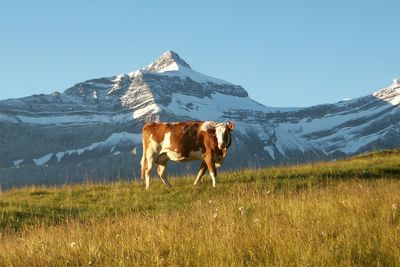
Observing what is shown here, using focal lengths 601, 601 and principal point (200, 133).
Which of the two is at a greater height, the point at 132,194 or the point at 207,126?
the point at 207,126

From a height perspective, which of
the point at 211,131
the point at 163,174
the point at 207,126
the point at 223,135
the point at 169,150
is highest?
the point at 207,126

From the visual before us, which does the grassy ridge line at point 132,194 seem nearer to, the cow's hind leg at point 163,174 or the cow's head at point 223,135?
the cow's hind leg at point 163,174

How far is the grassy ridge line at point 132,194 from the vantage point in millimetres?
16625

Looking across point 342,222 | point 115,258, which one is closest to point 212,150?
point 342,222

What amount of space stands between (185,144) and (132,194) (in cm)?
309

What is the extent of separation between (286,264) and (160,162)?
16455 millimetres

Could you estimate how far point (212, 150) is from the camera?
21.5 meters

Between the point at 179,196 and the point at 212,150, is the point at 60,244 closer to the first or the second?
the point at 179,196

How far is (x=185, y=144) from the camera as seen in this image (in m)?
22.0

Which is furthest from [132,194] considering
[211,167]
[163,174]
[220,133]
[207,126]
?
[207,126]

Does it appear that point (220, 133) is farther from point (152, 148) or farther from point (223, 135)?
point (152, 148)

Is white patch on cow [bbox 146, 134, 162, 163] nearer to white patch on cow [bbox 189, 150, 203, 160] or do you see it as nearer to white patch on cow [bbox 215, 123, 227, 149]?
white patch on cow [bbox 189, 150, 203, 160]

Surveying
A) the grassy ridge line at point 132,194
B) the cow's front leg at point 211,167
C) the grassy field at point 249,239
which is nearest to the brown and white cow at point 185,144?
the cow's front leg at point 211,167

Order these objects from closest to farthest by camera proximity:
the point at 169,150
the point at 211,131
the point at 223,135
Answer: the point at 223,135, the point at 211,131, the point at 169,150
